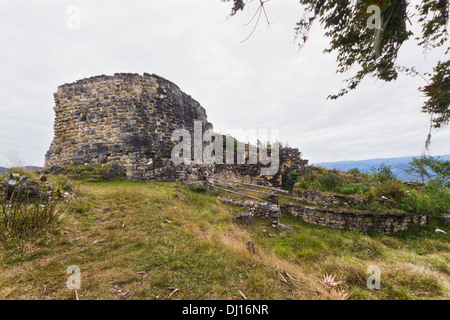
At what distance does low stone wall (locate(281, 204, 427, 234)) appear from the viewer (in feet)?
19.0

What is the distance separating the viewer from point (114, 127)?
7691mm

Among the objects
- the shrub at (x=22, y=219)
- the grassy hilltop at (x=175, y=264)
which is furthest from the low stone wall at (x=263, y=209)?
the shrub at (x=22, y=219)

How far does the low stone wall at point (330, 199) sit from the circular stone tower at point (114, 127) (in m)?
7.26

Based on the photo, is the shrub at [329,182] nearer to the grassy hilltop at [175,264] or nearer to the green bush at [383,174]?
the green bush at [383,174]

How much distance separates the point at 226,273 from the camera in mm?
2557

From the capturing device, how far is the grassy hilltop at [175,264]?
6.93 ft

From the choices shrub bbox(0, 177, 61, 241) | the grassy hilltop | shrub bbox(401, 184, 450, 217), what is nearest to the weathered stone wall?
shrub bbox(401, 184, 450, 217)

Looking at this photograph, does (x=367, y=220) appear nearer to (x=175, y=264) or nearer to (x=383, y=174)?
(x=383, y=174)

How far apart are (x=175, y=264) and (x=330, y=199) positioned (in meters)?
7.54

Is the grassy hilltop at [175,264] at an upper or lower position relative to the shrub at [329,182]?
lower

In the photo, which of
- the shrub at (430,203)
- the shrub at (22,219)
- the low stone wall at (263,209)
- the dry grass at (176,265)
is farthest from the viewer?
the low stone wall at (263,209)
